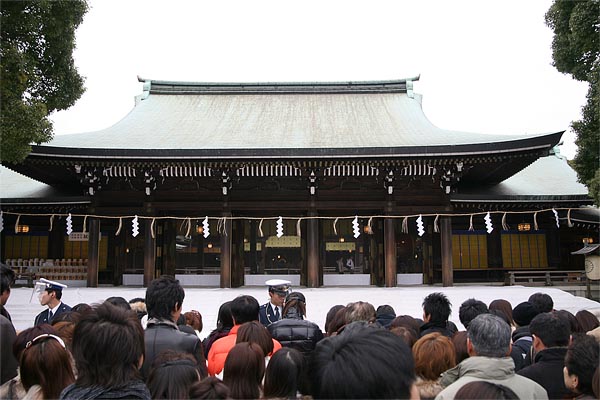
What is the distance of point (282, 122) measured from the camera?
19391mm

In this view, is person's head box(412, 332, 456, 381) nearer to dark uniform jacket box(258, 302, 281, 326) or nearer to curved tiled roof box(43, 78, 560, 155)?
dark uniform jacket box(258, 302, 281, 326)

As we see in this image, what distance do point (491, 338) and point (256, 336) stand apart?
5.92 ft

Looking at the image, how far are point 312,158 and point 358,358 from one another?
13119 mm

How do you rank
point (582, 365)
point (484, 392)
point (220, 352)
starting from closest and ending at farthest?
point (484, 392)
point (582, 365)
point (220, 352)

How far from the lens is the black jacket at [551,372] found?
3.48 meters

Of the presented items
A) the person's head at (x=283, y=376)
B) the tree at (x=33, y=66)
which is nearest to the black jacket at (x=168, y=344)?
the person's head at (x=283, y=376)

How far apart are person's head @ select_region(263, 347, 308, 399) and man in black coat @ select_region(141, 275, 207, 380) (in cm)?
59

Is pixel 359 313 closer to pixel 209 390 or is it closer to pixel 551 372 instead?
pixel 551 372

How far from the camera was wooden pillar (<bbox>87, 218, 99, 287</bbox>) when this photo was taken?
1588cm

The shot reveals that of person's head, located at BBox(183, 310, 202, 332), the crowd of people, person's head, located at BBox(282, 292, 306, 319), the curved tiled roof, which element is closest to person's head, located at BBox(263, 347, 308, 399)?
the crowd of people

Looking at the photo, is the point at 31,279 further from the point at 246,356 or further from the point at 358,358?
the point at 358,358

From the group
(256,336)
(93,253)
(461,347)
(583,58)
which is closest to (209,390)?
(256,336)

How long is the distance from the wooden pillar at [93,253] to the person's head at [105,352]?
47.6ft

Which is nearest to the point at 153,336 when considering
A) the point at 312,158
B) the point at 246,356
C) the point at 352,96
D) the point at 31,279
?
the point at 246,356
